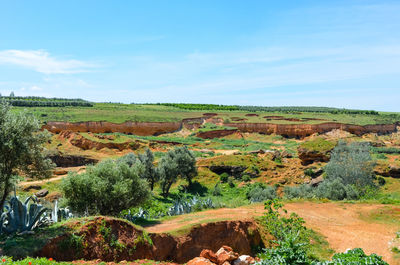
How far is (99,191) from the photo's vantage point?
14922 millimetres

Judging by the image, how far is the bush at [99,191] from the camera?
49.5 feet

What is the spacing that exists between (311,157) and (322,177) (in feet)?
25.7

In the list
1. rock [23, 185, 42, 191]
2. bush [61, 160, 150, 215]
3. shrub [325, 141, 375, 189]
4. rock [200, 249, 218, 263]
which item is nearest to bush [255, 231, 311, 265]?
rock [200, 249, 218, 263]

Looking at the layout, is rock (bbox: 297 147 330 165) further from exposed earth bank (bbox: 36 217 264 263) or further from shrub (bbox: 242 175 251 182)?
exposed earth bank (bbox: 36 217 264 263)

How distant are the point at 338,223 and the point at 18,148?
17302 millimetres

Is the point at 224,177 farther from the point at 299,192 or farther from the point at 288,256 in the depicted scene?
the point at 288,256

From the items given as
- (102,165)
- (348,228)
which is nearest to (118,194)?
(102,165)

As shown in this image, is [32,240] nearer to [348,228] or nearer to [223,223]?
[223,223]

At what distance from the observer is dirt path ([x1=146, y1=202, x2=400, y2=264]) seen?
14.9 metres

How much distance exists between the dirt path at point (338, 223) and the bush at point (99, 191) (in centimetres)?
255

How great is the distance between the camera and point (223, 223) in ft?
48.4

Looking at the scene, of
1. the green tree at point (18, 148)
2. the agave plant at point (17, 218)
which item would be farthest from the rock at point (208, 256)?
the green tree at point (18, 148)

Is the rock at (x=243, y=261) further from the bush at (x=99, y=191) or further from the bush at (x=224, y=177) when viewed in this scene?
the bush at (x=224, y=177)

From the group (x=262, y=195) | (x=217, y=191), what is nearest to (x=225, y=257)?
(x=262, y=195)
